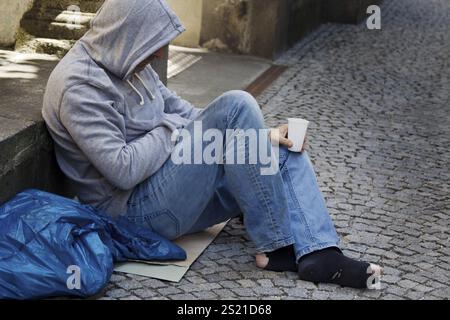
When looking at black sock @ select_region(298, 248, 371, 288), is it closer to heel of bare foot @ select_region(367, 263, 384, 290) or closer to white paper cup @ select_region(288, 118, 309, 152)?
heel of bare foot @ select_region(367, 263, 384, 290)

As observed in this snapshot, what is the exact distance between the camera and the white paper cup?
12.1ft

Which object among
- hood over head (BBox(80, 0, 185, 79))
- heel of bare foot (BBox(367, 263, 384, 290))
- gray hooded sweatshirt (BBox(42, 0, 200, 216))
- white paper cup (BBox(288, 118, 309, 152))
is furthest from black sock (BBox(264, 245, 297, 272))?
hood over head (BBox(80, 0, 185, 79))

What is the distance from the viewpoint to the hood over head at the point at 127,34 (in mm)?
3467

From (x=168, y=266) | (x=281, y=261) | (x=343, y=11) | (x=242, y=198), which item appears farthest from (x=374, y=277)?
(x=343, y=11)

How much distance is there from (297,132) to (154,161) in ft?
2.17

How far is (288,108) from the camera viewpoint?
6855mm

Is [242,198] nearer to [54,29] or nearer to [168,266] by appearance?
[168,266]

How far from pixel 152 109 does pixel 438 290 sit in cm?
152

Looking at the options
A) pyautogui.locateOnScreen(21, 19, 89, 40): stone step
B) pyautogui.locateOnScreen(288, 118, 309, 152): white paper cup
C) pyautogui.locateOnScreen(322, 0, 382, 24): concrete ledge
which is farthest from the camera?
pyautogui.locateOnScreen(322, 0, 382, 24): concrete ledge

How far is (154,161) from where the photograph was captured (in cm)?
362

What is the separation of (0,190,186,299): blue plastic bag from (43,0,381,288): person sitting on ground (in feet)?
0.81

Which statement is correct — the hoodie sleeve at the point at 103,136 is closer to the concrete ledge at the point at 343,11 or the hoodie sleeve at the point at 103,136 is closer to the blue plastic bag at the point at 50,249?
the blue plastic bag at the point at 50,249

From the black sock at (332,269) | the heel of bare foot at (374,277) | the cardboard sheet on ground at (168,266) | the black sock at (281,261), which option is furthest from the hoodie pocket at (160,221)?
the heel of bare foot at (374,277)

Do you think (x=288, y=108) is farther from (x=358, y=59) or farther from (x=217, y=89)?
(x=358, y=59)
